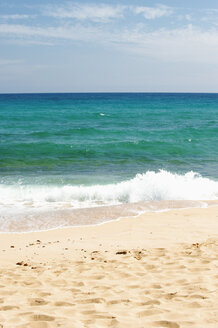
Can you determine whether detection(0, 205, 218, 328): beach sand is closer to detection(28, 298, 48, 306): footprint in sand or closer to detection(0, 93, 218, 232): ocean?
detection(28, 298, 48, 306): footprint in sand

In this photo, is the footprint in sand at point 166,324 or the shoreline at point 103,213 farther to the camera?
the shoreline at point 103,213

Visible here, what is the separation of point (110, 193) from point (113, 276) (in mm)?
6202

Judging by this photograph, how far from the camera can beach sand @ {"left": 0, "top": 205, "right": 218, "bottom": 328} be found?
399 cm

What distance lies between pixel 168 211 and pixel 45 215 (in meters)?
3.30

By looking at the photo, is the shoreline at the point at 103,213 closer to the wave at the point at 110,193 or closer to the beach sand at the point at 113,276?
the beach sand at the point at 113,276

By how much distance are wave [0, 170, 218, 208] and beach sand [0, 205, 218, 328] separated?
100 inches

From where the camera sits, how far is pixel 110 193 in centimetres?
1152

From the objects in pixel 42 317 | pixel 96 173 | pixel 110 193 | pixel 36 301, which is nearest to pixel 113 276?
pixel 36 301

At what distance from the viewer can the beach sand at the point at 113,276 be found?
3.99 meters

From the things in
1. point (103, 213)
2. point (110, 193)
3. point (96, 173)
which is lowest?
point (103, 213)

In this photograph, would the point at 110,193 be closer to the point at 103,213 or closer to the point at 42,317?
the point at 103,213

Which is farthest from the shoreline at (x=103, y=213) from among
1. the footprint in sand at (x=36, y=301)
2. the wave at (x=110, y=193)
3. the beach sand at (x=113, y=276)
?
the footprint in sand at (x=36, y=301)

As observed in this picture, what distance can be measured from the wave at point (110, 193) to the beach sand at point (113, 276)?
2.55m

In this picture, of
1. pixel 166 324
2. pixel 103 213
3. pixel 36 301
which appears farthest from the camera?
pixel 103 213
